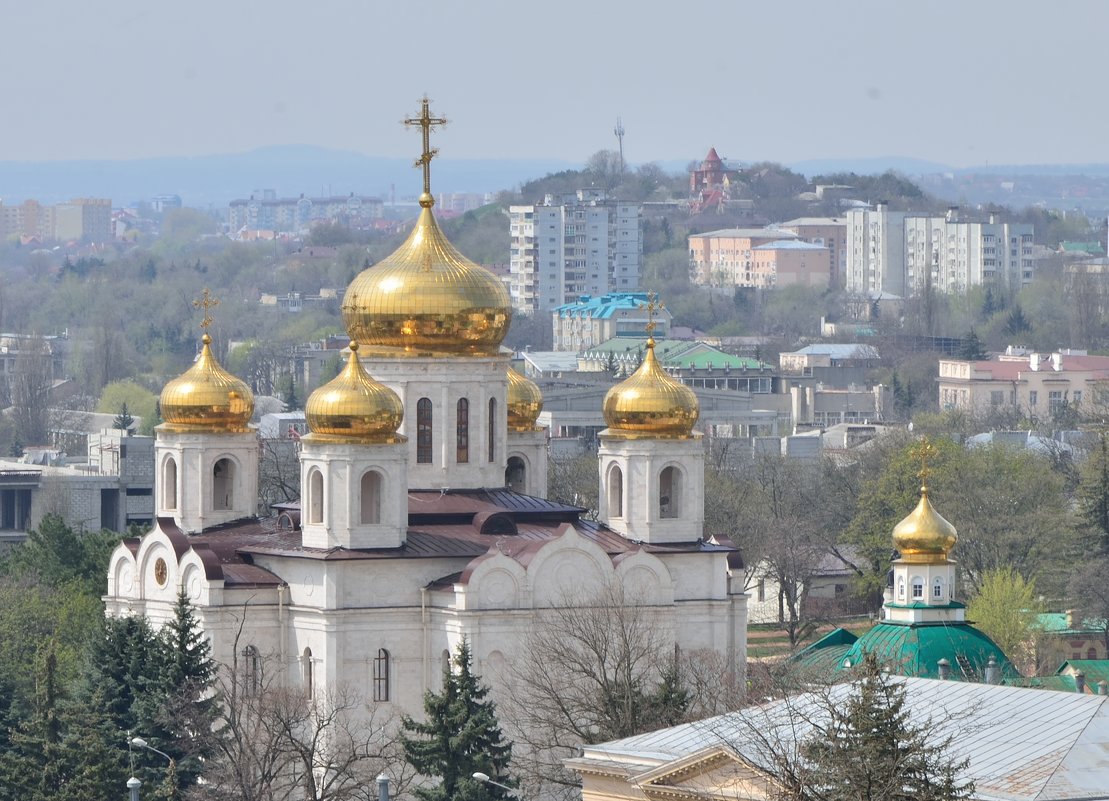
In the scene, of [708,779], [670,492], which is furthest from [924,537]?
[708,779]

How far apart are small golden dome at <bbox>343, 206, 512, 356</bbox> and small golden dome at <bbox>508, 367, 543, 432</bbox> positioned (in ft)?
8.32

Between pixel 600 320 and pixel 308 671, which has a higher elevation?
pixel 600 320

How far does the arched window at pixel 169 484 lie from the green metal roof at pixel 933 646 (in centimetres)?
897

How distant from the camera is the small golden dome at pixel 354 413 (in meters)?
52.1

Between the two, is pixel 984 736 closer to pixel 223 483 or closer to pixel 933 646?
pixel 223 483

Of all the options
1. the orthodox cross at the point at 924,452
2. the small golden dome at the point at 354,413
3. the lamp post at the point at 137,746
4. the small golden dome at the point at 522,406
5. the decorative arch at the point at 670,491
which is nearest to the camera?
the lamp post at the point at 137,746

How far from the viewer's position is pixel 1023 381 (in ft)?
468

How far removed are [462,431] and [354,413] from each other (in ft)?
9.77

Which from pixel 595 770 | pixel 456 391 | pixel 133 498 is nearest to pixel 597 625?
pixel 456 391

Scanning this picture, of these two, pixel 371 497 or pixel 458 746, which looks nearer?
pixel 458 746

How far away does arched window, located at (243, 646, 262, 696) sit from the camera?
50.8 m

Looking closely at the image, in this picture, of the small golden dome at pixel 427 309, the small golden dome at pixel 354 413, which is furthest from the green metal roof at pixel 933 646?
the small golden dome at pixel 354 413

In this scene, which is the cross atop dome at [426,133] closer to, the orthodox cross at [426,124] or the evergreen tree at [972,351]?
the orthodox cross at [426,124]

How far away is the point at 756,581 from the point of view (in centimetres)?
7944
